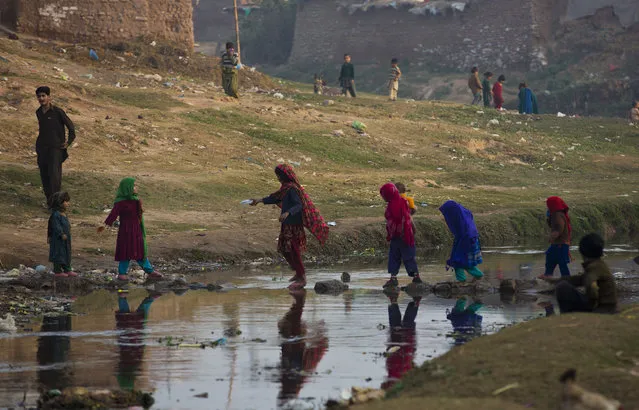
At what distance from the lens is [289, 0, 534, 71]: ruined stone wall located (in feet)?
172

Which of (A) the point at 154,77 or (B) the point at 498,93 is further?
(B) the point at 498,93

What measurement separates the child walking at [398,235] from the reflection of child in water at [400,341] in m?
1.10

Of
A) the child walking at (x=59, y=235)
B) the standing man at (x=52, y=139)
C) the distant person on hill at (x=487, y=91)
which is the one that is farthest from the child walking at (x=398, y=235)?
the distant person on hill at (x=487, y=91)

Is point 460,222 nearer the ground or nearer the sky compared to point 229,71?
nearer the ground

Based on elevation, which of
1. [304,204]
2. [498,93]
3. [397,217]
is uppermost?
[498,93]

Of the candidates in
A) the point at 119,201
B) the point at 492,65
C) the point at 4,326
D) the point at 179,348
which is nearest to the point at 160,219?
the point at 119,201

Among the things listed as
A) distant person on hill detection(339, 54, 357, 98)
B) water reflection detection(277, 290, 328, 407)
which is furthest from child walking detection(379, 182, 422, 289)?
distant person on hill detection(339, 54, 357, 98)

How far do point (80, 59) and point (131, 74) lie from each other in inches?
53.7

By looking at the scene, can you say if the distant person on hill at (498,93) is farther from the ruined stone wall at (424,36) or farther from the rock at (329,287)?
the rock at (329,287)

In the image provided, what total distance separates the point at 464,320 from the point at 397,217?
10.7 feet

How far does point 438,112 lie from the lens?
36.3 m

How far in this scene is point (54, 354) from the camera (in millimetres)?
10086

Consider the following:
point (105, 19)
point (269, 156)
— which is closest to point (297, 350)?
point (269, 156)

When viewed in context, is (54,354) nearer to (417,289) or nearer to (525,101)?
(417,289)
